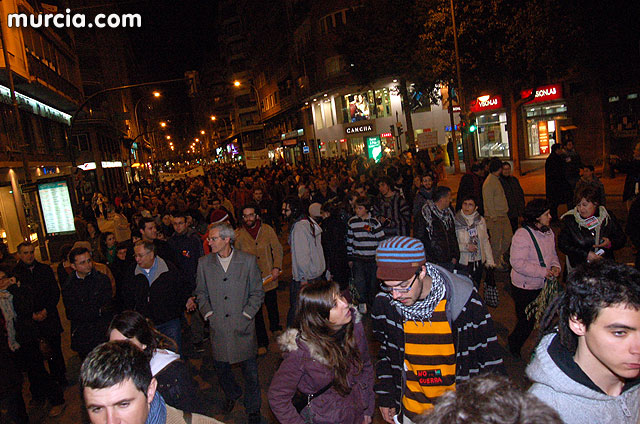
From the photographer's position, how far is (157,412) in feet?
7.14

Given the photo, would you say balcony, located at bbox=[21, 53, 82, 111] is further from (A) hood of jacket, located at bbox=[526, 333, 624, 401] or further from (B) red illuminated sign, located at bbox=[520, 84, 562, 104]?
(B) red illuminated sign, located at bbox=[520, 84, 562, 104]

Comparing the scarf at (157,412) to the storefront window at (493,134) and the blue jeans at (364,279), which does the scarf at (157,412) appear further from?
the storefront window at (493,134)

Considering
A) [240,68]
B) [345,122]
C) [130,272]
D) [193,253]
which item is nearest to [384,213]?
[193,253]

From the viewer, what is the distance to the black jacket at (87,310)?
499 centimetres

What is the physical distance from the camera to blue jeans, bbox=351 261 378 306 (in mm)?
7109

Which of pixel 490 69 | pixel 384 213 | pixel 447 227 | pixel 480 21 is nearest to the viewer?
pixel 447 227

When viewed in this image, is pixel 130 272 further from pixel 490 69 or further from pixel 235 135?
pixel 235 135

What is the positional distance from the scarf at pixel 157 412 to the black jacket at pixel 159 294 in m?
2.90

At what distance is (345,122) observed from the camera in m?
44.2

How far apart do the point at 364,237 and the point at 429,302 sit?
13.6 ft

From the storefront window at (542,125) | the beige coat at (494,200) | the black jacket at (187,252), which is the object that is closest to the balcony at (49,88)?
the black jacket at (187,252)

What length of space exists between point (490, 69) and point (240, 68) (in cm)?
6681

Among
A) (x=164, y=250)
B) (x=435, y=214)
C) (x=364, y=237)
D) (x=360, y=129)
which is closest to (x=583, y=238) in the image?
(x=435, y=214)

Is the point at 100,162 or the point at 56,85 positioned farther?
the point at 100,162
